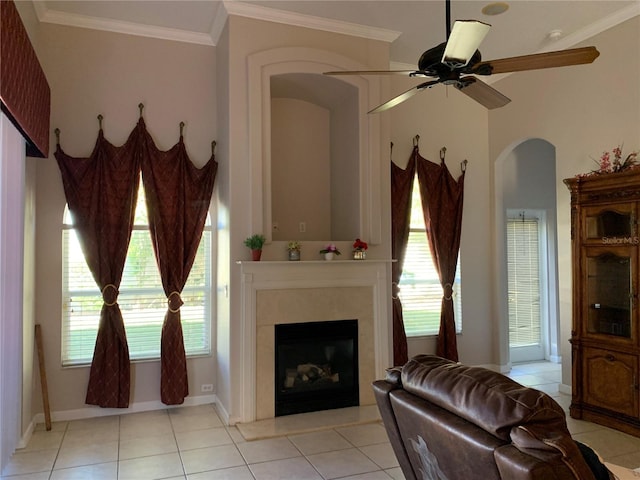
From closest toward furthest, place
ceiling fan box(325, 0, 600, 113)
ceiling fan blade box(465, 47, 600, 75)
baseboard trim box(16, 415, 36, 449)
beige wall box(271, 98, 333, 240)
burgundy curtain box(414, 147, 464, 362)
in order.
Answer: ceiling fan box(325, 0, 600, 113) < ceiling fan blade box(465, 47, 600, 75) < baseboard trim box(16, 415, 36, 449) < beige wall box(271, 98, 333, 240) < burgundy curtain box(414, 147, 464, 362)

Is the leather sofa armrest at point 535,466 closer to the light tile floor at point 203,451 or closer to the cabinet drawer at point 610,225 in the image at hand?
the light tile floor at point 203,451

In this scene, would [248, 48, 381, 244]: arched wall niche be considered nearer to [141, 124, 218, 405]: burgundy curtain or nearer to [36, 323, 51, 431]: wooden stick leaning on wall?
[141, 124, 218, 405]: burgundy curtain

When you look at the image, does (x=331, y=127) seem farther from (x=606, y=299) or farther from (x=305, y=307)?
(x=606, y=299)

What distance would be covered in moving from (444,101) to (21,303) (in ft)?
15.8

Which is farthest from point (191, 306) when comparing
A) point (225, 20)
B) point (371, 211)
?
point (225, 20)

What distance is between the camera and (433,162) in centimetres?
579

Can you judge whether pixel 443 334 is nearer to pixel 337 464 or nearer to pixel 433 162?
pixel 433 162

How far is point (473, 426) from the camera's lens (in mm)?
1565

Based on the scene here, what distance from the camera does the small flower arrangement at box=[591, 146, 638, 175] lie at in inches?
165

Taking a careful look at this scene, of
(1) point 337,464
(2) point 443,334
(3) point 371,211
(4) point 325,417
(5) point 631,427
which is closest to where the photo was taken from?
(1) point 337,464

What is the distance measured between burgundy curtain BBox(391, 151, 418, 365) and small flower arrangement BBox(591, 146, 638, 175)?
187 centimetres

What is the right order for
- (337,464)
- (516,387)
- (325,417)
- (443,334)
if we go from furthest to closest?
(443,334) → (325,417) → (337,464) → (516,387)

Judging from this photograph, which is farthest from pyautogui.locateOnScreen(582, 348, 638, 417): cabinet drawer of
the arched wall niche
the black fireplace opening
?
the arched wall niche

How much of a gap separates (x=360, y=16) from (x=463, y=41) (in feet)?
7.81
